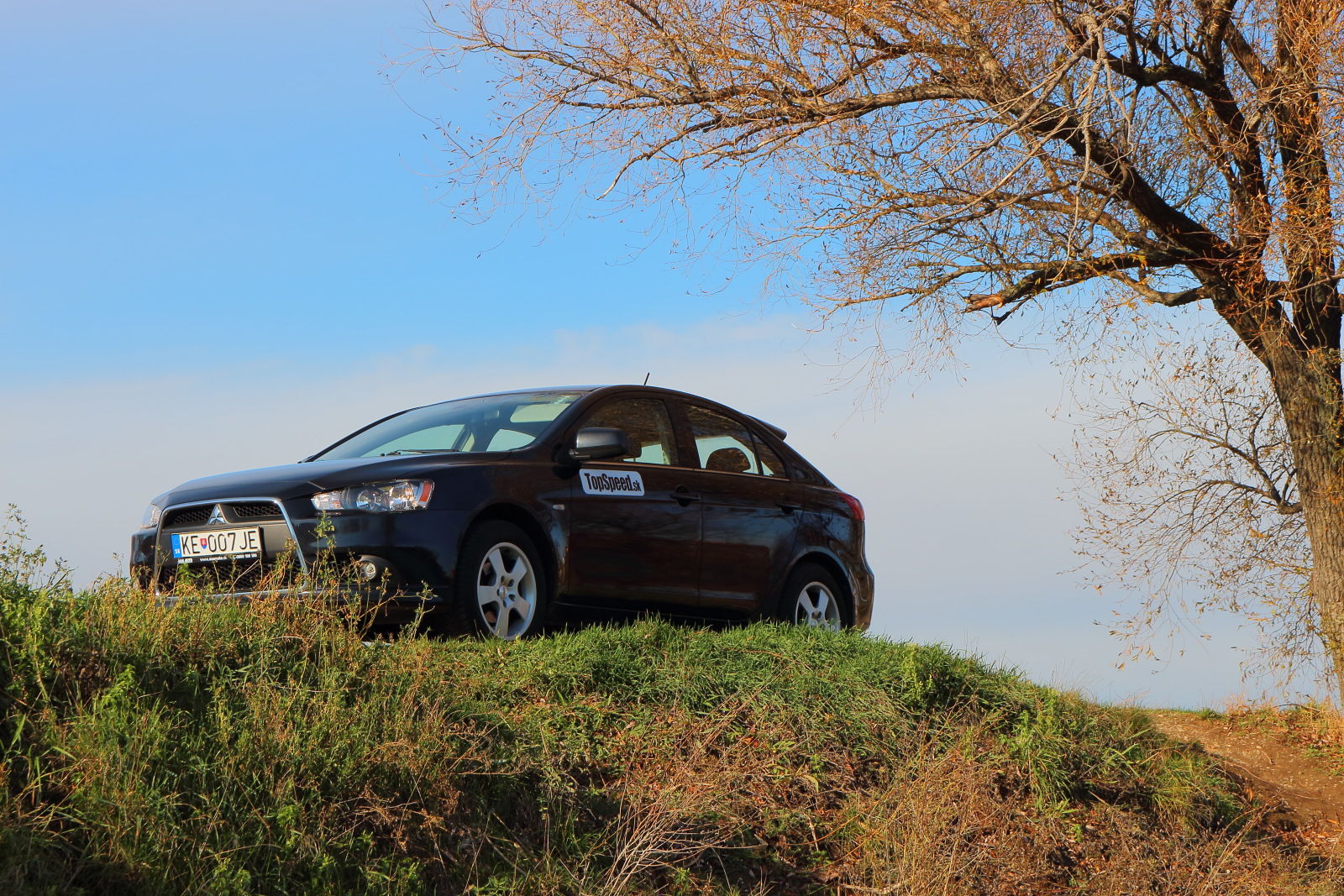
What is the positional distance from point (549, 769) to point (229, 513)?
2.98m

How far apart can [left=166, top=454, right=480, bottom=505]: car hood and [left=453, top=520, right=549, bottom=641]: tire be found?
1.74 ft

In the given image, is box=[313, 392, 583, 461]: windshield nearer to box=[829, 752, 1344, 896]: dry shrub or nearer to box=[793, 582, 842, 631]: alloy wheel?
box=[793, 582, 842, 631]: alloy wheel

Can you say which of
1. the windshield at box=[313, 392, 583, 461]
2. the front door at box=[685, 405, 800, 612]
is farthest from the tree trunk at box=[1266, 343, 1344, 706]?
the windshield at box=[313, 392, 583, 461]

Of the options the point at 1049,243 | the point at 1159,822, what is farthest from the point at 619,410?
the point at 1049,243

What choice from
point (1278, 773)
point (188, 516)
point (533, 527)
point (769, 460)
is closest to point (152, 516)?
point (188, 516)

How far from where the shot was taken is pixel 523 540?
7.88m

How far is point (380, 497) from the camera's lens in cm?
739

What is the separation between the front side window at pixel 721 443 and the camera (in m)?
9.64

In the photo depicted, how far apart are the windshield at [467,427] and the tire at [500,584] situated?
0.74 metres

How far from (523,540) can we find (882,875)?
10.1 feet

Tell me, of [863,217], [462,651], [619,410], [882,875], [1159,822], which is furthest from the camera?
[863,217]

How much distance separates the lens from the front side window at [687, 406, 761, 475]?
31.6 ft

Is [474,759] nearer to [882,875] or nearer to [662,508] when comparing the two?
[882,875]

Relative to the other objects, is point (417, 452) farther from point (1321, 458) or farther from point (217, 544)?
point (1321, 458)
